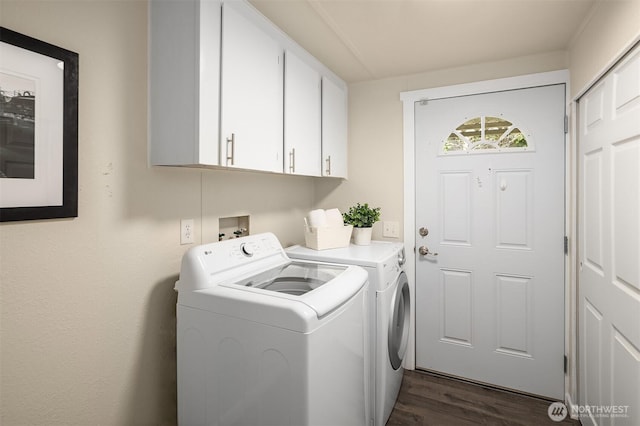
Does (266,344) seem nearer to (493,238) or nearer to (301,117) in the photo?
(301,117)

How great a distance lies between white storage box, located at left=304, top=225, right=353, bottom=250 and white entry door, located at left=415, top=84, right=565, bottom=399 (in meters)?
0.63

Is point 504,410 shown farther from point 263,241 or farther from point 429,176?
point 263,241

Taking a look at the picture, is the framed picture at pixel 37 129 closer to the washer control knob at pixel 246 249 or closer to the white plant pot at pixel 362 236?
the washer control knob at pixel 246 249

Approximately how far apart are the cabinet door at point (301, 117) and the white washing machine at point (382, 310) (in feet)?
1.84

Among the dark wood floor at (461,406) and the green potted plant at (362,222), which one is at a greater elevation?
the green potted plant at (362,222)

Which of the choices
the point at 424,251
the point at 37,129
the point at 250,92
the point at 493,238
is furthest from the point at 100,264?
the point at 493,238

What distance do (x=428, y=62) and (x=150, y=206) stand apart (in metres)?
2.03

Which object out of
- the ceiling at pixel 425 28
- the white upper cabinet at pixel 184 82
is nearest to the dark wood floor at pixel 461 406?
the white upper cabinet at pixel 184 82

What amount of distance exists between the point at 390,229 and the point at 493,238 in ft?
2.40

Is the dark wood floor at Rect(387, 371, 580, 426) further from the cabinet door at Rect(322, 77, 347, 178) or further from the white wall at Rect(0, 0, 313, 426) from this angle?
the cabinet door at Rect(322, 77, 347, 178)

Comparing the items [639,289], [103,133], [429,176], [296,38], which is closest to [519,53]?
[429,176]

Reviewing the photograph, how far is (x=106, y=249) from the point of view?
1.30 metres

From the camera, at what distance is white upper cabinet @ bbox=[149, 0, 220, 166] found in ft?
4.22

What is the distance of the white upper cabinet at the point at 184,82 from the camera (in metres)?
1.29
